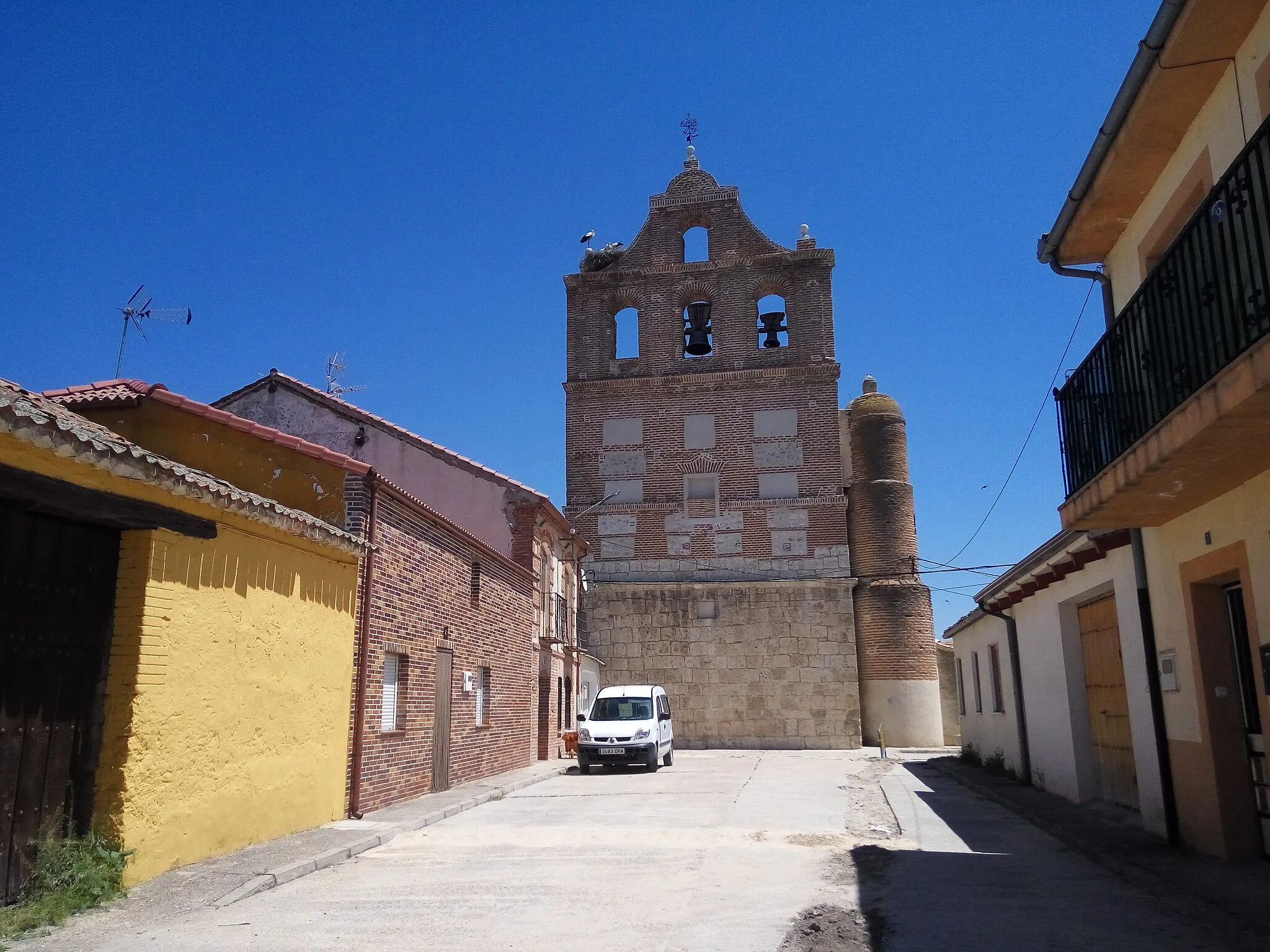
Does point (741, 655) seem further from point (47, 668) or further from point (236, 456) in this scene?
point (47, 668)

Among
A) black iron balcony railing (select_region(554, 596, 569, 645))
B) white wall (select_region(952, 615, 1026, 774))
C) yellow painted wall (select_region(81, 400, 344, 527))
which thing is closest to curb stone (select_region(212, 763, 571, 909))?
yellow painted wall (select_region(81, 400, 344, 527))

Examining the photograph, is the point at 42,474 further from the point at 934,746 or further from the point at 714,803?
the point at 934,746

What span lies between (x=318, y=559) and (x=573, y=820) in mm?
4688

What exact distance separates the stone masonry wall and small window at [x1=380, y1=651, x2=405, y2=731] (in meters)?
17.8

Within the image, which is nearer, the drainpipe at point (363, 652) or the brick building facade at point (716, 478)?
the drainpipe at point (363, 652)

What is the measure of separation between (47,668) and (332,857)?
10.6 ft

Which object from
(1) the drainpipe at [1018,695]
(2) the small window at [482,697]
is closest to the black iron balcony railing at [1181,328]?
(1) the drainpipe at [1018,695]

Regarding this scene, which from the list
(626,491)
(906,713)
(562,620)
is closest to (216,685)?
(562,620)

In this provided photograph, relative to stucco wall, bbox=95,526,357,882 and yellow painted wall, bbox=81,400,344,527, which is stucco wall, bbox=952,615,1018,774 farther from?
yellow painted wall, bbox=81,400,344,527

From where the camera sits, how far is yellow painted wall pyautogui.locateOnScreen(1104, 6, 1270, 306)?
6.88 metres

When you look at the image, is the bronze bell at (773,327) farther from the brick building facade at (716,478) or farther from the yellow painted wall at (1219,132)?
the yellow painted wall at (1219,132)

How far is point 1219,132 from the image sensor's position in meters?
7.51

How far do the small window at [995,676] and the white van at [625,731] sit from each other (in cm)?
717

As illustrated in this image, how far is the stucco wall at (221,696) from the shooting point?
788 cm
